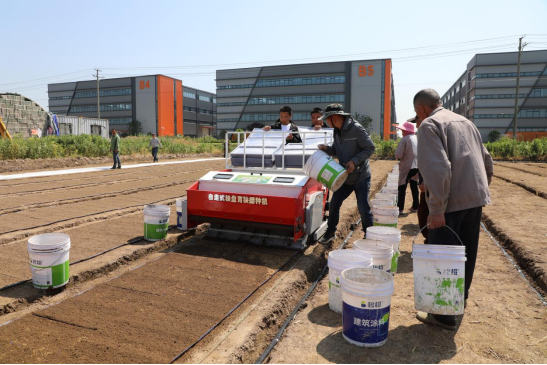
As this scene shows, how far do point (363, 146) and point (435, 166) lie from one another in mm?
2025

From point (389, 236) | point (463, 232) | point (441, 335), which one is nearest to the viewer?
point (441, 335)

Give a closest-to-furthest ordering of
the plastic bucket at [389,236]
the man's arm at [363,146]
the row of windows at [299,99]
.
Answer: the plastic bucket at [389,236] → the man's arm at [363,146] → the row of windows at [299,99]

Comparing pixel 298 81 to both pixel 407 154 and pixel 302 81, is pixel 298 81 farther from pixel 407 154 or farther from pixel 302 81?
pixel 407 154

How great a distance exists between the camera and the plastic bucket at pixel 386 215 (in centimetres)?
530

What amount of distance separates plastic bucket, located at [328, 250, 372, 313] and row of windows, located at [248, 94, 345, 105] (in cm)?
5804

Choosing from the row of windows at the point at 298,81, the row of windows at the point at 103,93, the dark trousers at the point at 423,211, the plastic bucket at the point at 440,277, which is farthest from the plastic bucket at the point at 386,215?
the row of windows at the point at 103,93

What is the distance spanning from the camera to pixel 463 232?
3.18 m

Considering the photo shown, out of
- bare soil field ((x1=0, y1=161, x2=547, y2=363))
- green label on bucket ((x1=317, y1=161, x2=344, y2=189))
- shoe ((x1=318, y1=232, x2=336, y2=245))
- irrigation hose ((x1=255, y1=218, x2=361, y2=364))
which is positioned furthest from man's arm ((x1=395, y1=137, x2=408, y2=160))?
irrigation hose ((x1=255, y1=218, x2=361, y2=364))

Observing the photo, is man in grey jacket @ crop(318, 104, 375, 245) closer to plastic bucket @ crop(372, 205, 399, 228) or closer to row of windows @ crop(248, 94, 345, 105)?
plastic bucket @ crop(372, 205, 399, 228)

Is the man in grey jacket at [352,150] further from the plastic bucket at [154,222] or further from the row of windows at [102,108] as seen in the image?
the row of windows at [102,108]

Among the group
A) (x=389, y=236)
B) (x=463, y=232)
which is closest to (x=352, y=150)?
(x=389, y=236)

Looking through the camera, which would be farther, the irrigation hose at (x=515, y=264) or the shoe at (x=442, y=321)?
the irrigation hose at (x=515, y=264)

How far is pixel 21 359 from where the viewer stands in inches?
99.1

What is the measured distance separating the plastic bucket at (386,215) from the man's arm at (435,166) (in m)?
2.35
